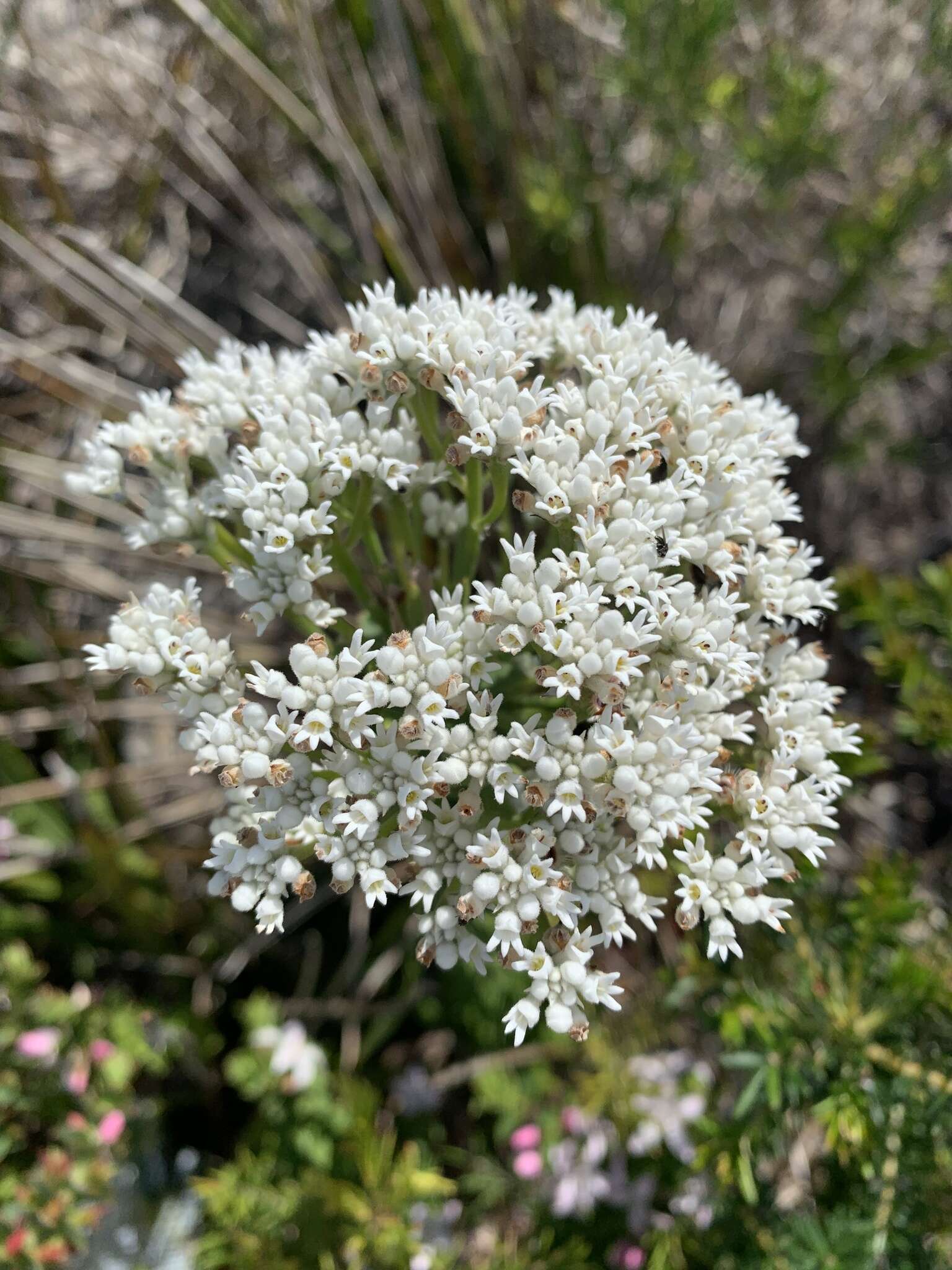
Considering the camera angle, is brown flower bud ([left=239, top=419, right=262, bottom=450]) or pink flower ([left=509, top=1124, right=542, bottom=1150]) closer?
brown flower bud ([left=239, top=419, right=262, bottom=450])

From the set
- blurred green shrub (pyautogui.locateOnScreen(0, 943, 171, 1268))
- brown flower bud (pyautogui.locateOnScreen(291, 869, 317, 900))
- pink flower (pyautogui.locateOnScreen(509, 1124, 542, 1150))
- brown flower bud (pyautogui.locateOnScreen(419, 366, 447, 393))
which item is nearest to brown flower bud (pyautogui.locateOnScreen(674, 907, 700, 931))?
brown flower bud (pyautogui.locateOnScreen(291, 869, 317, 900))

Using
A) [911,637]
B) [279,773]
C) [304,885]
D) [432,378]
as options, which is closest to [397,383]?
[432,378]

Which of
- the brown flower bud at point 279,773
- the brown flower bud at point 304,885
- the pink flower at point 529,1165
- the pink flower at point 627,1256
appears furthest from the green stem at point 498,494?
the pink flower at point 627,1256

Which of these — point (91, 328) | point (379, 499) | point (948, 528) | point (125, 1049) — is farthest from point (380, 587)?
point (948, 528)

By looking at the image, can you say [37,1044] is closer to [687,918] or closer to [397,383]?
[687,918]

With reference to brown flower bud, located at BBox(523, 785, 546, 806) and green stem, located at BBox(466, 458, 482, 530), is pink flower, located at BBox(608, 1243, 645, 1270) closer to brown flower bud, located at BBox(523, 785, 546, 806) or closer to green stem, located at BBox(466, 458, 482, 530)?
brown flower bud, located at BBox(523, 785, 546, 806)
